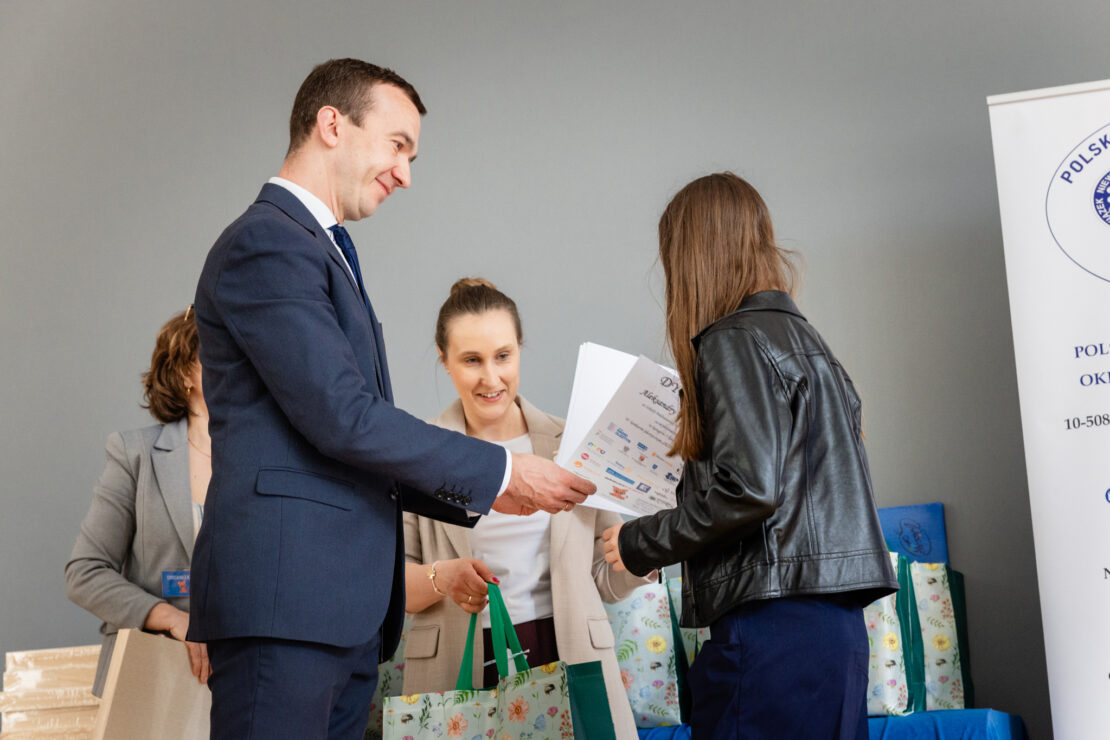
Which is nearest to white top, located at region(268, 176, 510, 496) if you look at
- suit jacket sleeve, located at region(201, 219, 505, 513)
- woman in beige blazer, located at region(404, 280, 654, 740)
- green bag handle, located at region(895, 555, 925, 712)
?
suit jacket sleeve, located at region(201, 219, 505, 513)

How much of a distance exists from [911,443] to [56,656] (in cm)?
274

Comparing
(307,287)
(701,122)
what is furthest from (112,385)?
(307,287)

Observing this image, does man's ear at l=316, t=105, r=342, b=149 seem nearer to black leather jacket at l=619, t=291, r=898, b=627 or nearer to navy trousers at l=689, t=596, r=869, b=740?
black leather jacket at l=619, t=291, r=898, b=627

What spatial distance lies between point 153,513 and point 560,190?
2111 mm

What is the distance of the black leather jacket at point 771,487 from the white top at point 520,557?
2.85ft

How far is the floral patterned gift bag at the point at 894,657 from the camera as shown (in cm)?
299

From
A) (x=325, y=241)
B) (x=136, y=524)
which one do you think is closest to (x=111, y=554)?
(x=136, y=524)

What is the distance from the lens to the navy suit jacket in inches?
60.4

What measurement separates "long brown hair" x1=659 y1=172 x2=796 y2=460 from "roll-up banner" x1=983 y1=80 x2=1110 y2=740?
1.39 metres

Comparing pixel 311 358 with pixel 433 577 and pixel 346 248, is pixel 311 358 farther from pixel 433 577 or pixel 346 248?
pixel 433 577

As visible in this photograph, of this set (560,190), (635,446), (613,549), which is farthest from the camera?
(560,190)

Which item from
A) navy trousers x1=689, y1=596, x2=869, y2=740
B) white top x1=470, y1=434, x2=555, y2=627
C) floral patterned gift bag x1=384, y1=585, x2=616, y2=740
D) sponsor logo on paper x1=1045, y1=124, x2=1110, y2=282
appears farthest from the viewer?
sponsor logo on paper x1=1045, y1=124, x2=1110, y2=282

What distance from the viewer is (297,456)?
161cm

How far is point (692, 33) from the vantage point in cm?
411
